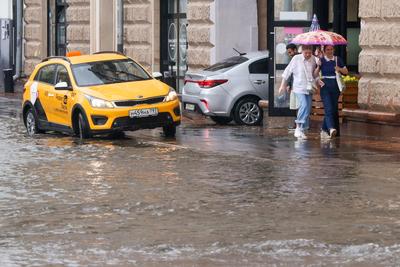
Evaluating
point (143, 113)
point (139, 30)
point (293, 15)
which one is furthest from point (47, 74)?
point (139, 30)

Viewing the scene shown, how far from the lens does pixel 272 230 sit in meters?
10.6

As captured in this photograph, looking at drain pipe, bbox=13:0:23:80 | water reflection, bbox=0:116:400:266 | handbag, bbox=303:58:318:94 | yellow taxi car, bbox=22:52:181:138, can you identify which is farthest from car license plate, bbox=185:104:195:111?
drain pipe, bbox=13:0:23:80

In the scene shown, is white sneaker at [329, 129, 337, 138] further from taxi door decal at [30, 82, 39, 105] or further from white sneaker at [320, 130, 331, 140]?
taxi door decal at [30, 82, 39, 105]

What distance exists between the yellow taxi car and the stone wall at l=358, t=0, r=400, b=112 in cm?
310

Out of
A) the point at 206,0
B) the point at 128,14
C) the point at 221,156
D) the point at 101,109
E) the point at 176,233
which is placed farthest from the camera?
the point at 128,14

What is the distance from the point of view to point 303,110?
2097 cm

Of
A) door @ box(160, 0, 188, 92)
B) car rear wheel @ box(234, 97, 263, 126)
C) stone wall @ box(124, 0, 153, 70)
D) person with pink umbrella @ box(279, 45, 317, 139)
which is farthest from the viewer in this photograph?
stone wall @ box(124, 0, 153, 70)

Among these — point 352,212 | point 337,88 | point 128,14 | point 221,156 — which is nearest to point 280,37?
point 337,88

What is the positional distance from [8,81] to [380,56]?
2085 centimetres

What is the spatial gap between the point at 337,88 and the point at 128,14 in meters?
12.9

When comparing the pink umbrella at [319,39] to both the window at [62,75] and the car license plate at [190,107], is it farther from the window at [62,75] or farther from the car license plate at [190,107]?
the car license plate at [190,107]

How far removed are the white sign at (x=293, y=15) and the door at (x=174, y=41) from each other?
24.0ft

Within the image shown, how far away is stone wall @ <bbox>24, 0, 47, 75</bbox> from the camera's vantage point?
132 ft

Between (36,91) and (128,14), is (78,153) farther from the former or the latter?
(128,14)
